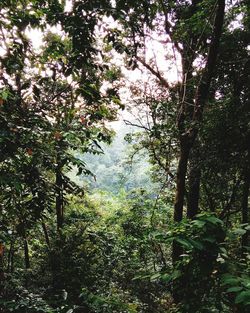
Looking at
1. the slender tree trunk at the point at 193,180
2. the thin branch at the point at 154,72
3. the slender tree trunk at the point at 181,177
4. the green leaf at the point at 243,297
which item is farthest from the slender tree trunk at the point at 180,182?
the thin branch at the point at 154,72

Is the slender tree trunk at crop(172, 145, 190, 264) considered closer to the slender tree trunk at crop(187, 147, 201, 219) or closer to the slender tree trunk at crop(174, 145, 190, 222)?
the slender tree trunk at crop(174, 145, 190, 222)

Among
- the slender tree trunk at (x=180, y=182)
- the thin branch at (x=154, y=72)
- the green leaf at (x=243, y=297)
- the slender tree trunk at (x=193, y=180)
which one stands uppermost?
the thin branch at (x=154, y=72)

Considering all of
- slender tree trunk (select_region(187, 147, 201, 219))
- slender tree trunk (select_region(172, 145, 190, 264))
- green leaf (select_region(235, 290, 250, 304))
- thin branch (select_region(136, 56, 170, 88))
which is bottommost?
green leaf (select_region(235, 290, 250, 304))

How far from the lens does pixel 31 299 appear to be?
3.00m

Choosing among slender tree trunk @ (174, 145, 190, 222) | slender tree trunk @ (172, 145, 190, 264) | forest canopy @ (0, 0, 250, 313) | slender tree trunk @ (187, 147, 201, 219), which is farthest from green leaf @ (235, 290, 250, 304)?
slender tree trunk @ (187, 147, 201, 219)

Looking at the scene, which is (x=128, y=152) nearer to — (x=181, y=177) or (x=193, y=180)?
(x=193, y=180)

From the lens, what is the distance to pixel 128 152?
11.2 metres

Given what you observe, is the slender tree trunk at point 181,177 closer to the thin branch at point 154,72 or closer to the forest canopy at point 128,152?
the forest canopy at point 128,152

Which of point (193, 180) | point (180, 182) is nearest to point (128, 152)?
point (193, 180)

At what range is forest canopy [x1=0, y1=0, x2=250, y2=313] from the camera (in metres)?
1.92

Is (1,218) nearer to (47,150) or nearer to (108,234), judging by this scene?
(47,150)

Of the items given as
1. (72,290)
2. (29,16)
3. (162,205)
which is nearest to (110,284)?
(72,290)

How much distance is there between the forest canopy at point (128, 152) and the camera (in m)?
1.92

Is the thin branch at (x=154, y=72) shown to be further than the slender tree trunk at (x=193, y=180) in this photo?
Yes
